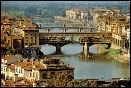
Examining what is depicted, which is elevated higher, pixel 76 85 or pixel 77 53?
pixel 76 85

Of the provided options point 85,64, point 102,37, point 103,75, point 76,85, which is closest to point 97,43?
point 102,37

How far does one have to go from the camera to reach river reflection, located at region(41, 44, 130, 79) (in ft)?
39.9

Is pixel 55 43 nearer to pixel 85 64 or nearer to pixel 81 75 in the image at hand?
pixel 85 64

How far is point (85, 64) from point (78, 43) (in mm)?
5175

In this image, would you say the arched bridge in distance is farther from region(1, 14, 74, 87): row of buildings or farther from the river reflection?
region(1, 14, 74, 87): row of buildings

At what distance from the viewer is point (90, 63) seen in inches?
587

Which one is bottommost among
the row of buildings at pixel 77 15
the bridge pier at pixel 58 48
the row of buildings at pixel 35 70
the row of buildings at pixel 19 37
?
the row of buildings at pixel 77 15

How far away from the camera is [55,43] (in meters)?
19.3

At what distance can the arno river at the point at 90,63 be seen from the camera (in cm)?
1215

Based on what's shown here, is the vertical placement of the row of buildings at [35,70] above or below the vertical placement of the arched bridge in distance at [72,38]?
above

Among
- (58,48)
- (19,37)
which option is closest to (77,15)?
(58,48)

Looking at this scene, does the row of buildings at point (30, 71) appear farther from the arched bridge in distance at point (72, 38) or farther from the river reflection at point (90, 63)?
the arched bridge in distance at point (72, 38)

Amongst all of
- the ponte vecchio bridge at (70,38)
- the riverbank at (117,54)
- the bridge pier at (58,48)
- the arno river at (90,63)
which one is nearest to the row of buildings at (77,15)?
the ponte vecchio bridge at (70,38)

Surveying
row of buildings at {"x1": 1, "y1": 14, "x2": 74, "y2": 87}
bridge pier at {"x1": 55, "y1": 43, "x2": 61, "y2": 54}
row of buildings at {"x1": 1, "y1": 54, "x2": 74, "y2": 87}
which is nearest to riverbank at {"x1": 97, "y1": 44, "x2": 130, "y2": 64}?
bridge pier at {"x1": 55, "y1": 43, "x2": 61, "y2": 54}
